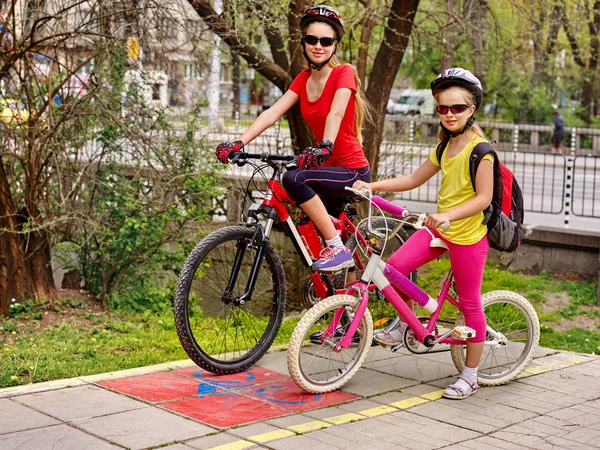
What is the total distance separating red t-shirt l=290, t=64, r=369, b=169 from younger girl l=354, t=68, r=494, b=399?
0.38 m

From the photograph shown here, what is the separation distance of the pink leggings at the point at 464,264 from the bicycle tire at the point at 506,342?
0.50 feet

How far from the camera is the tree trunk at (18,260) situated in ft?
26.7

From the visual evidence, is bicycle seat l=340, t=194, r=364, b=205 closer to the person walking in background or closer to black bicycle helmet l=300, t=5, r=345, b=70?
black bicycle helmet l=300, t=5, r=345, b=70

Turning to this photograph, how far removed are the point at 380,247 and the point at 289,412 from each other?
1.37 metres

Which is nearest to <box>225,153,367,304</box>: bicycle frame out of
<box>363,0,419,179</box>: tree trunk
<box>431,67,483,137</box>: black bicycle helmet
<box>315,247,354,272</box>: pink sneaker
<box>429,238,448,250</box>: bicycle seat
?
<box>315,247,354,272</box>: pink sneaker

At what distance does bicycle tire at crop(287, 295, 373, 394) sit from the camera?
5500 millimetres

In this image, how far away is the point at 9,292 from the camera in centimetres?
830

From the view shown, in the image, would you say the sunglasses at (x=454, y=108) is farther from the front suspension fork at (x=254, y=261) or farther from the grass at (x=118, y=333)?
the grass at (x=118, y=333)

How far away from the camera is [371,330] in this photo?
232 inches

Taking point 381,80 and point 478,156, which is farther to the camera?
point 381,80

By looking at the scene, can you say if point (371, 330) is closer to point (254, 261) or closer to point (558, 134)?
point (254, 261)

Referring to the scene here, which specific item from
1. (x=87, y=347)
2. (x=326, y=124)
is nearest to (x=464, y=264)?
(x=326, y=124)

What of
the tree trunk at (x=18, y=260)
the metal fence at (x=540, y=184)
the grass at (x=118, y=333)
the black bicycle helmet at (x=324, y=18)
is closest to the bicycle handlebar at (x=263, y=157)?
the black bicycle helmet at (x=324, y=18)

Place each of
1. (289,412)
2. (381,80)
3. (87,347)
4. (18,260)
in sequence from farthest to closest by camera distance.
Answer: (381,80), (18,260), (87,347), (289,412)
